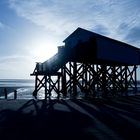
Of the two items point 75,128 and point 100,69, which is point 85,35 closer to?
point 100,69

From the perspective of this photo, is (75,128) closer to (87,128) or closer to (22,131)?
(87,128)

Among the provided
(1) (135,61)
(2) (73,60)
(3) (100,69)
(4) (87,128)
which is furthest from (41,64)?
(4) (87,128)

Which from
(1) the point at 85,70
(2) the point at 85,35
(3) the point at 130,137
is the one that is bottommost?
(3) the point at 130,137

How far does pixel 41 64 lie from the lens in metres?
30.4

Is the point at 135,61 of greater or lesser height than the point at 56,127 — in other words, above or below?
above

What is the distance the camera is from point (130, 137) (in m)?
8.85

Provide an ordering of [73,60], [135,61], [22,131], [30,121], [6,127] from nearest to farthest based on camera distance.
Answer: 1. [22,131]
2. [6,127]
3. [30,121]
4. [73,60]
5. [135,61]

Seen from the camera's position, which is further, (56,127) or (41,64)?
(41,64)

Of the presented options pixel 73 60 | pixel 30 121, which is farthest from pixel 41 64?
pixel 30 121

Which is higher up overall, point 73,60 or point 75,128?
point 73,60

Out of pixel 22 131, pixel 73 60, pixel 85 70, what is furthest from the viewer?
pixel 85 70

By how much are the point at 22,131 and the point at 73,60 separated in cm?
1856

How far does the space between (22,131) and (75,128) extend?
75.2 inches

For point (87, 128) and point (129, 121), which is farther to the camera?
point (129, 121)
